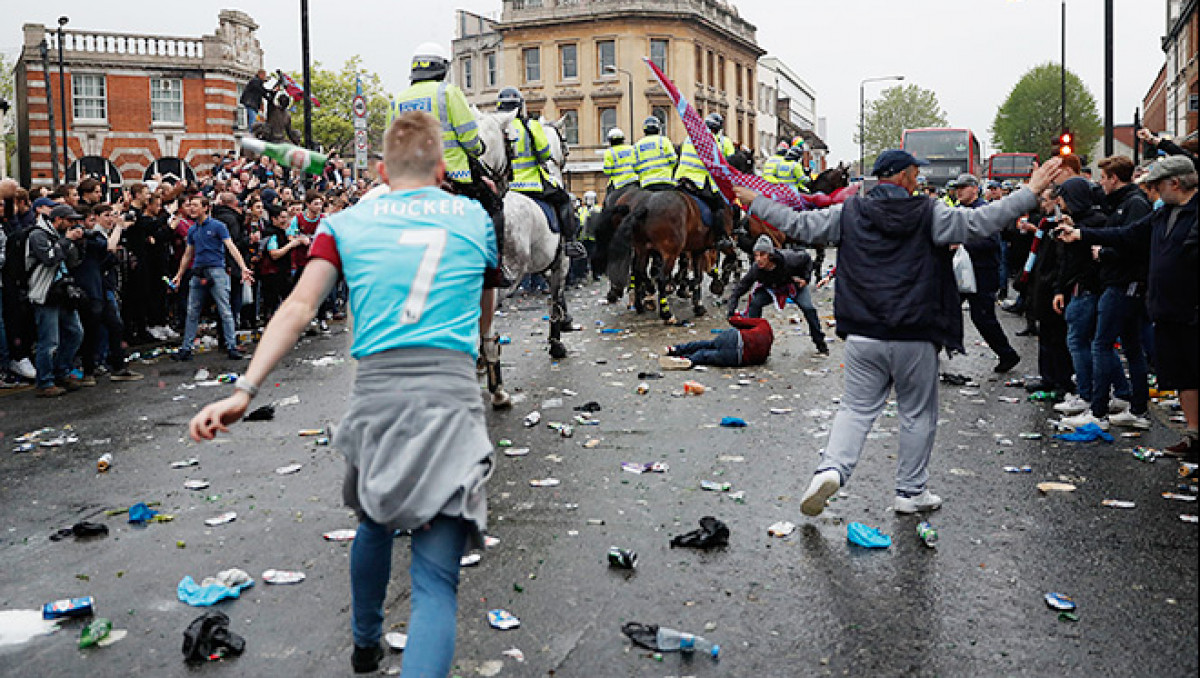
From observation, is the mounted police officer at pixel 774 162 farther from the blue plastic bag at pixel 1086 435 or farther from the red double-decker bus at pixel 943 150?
the red double-decker bus at pixel 943 150

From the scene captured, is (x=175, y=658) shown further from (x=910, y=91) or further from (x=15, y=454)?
(x=910, y=91)

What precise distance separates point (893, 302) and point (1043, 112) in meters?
78.6

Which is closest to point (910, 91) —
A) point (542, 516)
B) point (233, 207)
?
point (233, 207)

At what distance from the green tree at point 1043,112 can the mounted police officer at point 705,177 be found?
65.3m

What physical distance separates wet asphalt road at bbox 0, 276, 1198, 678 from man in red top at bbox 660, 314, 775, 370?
7.07ft

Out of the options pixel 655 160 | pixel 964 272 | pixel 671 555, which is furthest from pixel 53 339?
pixel 964 272

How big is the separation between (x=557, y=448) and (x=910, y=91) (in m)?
109

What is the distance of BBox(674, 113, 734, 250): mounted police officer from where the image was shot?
15594 mm

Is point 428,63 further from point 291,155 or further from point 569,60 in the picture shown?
point 569,60

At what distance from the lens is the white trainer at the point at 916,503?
581 centimetres

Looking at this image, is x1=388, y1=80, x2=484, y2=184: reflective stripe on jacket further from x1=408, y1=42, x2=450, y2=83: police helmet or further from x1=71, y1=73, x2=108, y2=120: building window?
x1=71, y1=73, x2=108, y2=120: building window

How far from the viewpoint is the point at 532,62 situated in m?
63.0

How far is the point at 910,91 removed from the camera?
108 m

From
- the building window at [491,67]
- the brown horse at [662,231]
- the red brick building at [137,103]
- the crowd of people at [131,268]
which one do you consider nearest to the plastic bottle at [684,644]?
the crowd of people at [131,268]
